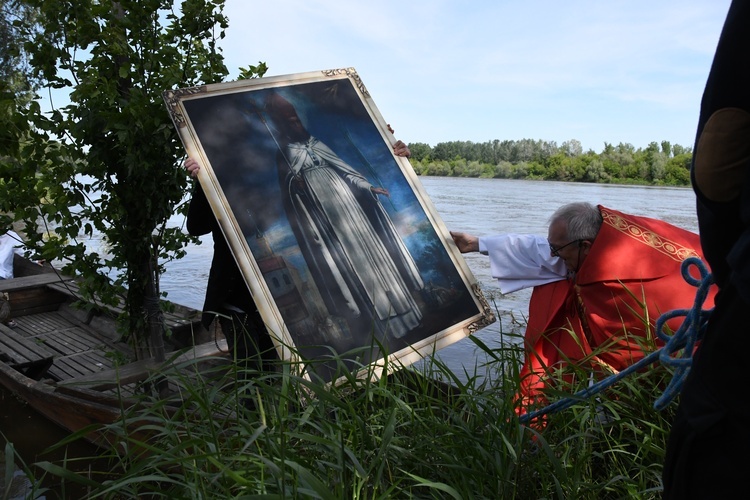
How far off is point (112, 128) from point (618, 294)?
2.74 m

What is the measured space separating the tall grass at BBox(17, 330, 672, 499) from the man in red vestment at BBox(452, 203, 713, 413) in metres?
0.39

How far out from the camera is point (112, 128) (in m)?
3.51

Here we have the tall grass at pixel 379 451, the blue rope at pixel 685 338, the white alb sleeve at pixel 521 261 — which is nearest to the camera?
the blue rope at pixel 685 338

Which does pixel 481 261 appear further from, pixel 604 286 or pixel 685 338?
pixel 685 338

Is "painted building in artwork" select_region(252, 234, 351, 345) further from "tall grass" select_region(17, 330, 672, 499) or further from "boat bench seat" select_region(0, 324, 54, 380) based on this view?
"boat bench seat" select_region(0, 324, 54, 380)

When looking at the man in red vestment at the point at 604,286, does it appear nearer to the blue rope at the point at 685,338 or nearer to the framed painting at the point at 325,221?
the framed painting at the point at 325,221

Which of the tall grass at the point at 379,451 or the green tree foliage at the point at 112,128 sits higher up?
the green tree foliage at the point at 112,128

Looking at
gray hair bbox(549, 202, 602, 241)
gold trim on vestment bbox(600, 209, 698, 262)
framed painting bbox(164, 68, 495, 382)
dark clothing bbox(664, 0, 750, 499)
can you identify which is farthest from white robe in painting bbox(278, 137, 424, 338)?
dark clothing bbox(664, 0, 750, 499)

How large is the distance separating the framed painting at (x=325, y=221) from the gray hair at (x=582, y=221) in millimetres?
571

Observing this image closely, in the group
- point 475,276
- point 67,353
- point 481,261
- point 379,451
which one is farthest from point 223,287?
point 481,261

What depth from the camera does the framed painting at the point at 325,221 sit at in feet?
9.53

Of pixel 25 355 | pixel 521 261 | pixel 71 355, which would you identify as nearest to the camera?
pixel 521 261

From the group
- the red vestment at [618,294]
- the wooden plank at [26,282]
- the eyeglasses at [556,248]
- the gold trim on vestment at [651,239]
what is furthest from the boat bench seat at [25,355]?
the gold trim on vestment at [651,239]

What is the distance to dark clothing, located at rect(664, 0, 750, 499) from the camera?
100 centimetres
